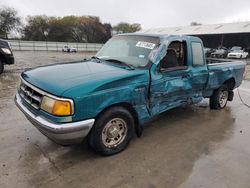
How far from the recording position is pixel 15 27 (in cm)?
5456

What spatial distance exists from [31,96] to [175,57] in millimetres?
2624

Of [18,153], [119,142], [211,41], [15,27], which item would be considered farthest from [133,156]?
[15,27]

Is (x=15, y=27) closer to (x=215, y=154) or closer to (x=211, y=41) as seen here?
(x=211, y=41)

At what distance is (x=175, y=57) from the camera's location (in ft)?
14.5

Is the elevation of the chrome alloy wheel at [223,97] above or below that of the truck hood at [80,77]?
below

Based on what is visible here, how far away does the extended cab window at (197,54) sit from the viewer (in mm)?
4704

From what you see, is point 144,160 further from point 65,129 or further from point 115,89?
point 65,129

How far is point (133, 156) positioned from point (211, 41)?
4282 cm

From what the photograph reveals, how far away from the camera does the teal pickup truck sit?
293cm

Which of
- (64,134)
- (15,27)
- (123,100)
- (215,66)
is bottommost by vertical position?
(64,134)

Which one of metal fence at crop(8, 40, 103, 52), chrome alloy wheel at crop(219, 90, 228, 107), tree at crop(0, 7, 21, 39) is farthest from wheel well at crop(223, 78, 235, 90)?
tree at crop(0, 7, 21, 39)

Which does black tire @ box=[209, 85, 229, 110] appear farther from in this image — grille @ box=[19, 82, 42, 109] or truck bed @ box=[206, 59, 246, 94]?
grille @ box=[19, 82, 42, 109]

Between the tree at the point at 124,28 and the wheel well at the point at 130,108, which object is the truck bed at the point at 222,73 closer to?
the wheel well at the point at 130,108

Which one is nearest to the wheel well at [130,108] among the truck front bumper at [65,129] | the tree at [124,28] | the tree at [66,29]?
the truck front bumper at [65,129]
